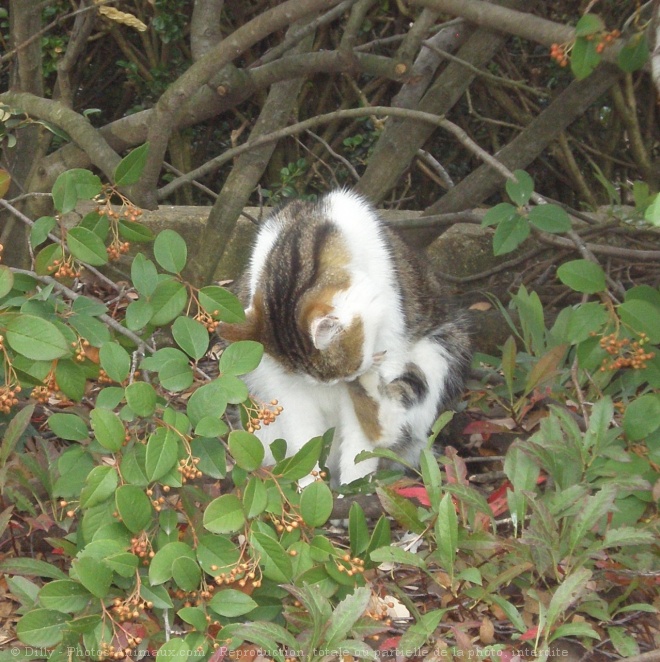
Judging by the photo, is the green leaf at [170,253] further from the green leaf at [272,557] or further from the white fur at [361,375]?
the green leaf at [272,557]

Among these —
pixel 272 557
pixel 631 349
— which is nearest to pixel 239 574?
pixel 272 557

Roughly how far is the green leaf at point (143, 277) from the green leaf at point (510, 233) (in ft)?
3.28

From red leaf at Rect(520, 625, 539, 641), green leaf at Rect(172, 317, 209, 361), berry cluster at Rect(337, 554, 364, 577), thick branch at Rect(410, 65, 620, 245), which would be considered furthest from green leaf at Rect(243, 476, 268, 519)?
thick branch at Rect(410, 65, 620, 245)

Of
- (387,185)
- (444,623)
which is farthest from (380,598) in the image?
(387,185)

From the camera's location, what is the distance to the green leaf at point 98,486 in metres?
1.92

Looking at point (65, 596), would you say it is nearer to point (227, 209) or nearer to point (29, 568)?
point (29, 568)

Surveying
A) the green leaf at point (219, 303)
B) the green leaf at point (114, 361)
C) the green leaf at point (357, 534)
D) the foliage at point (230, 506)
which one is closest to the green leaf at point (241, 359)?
the foliage at point (230, 506)

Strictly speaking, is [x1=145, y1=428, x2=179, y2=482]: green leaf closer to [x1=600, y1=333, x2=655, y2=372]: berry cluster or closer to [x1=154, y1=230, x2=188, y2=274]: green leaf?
[x1=154, y1=230, x2=188, y2=274]: green leaf

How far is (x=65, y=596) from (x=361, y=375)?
106cm

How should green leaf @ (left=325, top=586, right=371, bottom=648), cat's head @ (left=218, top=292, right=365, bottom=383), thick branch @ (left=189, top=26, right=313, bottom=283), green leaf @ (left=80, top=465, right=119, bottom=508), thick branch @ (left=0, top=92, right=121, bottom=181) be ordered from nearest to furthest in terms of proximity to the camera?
green leaf @ (left=325, top=586, right=371, bottom=648) → green leaf @ (left=80, top=465, right=119, bottom=508) → cat's head @ (left=218, top=292, right=365, bottom=383) → thick branch @ (left=0, top=92, right=121, bottom=181) → thick branch @ (left=189, top=26, right=313, bottom=283)

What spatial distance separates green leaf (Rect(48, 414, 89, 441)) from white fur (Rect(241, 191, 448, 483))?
2.03 ft

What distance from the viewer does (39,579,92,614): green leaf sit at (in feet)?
6.24

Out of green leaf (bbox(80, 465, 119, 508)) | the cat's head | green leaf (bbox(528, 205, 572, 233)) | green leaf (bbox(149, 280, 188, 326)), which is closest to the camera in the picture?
green leaf (bbox(80, 465, 119, 508))

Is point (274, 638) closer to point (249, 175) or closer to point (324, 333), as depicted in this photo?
point (324, 333)
